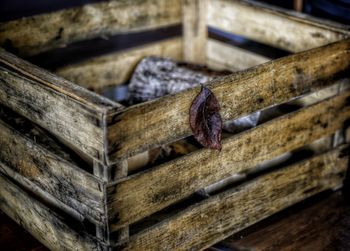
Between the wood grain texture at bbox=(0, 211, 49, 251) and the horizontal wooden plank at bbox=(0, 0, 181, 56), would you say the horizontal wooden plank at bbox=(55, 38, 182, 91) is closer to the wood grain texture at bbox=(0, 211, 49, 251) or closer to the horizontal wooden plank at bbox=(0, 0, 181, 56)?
the horizontal wooden plank at bbox=(0, 0, 181, 56)

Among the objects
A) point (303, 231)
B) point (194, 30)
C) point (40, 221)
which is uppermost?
point (194, 30)

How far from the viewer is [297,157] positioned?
3.73 m

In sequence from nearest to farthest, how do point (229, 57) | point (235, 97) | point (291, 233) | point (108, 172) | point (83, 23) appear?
point (108, 172)
point (235, 97)
point (291, 233)
point (83, 23)
point (229, 57)

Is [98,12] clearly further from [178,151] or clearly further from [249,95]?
[249,95]

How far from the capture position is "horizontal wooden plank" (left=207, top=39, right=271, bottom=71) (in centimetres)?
425

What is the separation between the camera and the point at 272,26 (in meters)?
4.06

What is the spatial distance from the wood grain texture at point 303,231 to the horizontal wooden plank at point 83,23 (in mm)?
1705

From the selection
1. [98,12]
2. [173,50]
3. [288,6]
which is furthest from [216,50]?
[98,12]

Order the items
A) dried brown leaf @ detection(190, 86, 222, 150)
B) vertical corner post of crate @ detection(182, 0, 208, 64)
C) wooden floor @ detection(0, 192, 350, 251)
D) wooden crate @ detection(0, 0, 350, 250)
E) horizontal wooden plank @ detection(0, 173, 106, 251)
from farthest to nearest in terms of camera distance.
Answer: vertical corner post of crate @ detection(182, 0, 208, 64)
wooden floor @ detection(0, 192, 350, 251)
horizontal wooden plank @ detection(0, 173, 106, 251)
dried brown leaf @ detection(190, 86, 222, 150)
wooden crate @ detection(0, 0, 350, 250)

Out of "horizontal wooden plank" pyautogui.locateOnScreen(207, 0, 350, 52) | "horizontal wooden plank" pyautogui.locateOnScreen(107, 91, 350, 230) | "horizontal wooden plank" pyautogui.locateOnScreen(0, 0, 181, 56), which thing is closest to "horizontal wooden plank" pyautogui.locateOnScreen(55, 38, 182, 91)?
"horizontal wooden plank" pyautogui.locateOnScreen(0, 0, 181, 56)

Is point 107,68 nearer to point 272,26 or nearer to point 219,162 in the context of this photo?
point 272,26

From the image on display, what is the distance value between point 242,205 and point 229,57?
1.51 m

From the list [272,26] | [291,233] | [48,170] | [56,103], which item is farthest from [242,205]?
[272,26]

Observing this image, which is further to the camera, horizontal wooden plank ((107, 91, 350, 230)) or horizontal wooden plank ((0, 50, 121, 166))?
horizontal wooden plank ((107, 91, 350, 230))
